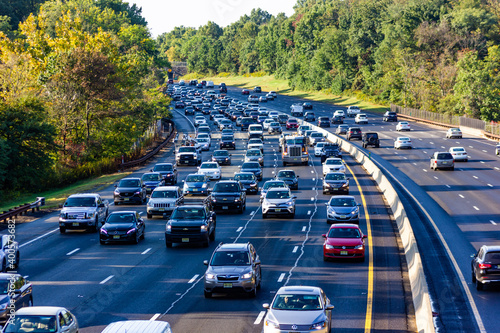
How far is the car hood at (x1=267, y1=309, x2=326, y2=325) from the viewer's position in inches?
645

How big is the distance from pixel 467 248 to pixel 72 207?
1873cm

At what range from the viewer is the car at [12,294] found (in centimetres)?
1766

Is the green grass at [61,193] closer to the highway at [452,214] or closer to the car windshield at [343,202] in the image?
the car windshield at [343,202]

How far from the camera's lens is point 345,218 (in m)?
36.1

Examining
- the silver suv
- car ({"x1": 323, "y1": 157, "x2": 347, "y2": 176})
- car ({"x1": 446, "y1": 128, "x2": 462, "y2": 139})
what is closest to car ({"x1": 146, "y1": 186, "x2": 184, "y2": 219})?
the silver suv

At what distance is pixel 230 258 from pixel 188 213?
9.14 m

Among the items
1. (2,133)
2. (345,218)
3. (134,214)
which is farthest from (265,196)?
(2,133)

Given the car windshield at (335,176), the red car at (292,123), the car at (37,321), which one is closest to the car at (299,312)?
the car at (37,321)

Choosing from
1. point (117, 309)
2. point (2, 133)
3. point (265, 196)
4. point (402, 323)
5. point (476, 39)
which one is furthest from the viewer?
point (476, 39)

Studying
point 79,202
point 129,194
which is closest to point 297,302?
point 79,202

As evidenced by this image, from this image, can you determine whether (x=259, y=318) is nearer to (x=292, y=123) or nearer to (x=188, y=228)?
(x=188, y=228)

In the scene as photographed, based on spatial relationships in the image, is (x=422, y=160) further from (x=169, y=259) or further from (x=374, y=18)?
(x=374, y=18)

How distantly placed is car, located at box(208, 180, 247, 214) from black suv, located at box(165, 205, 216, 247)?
29.4ft

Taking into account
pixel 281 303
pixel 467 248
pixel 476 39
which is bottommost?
pixel 467 248
